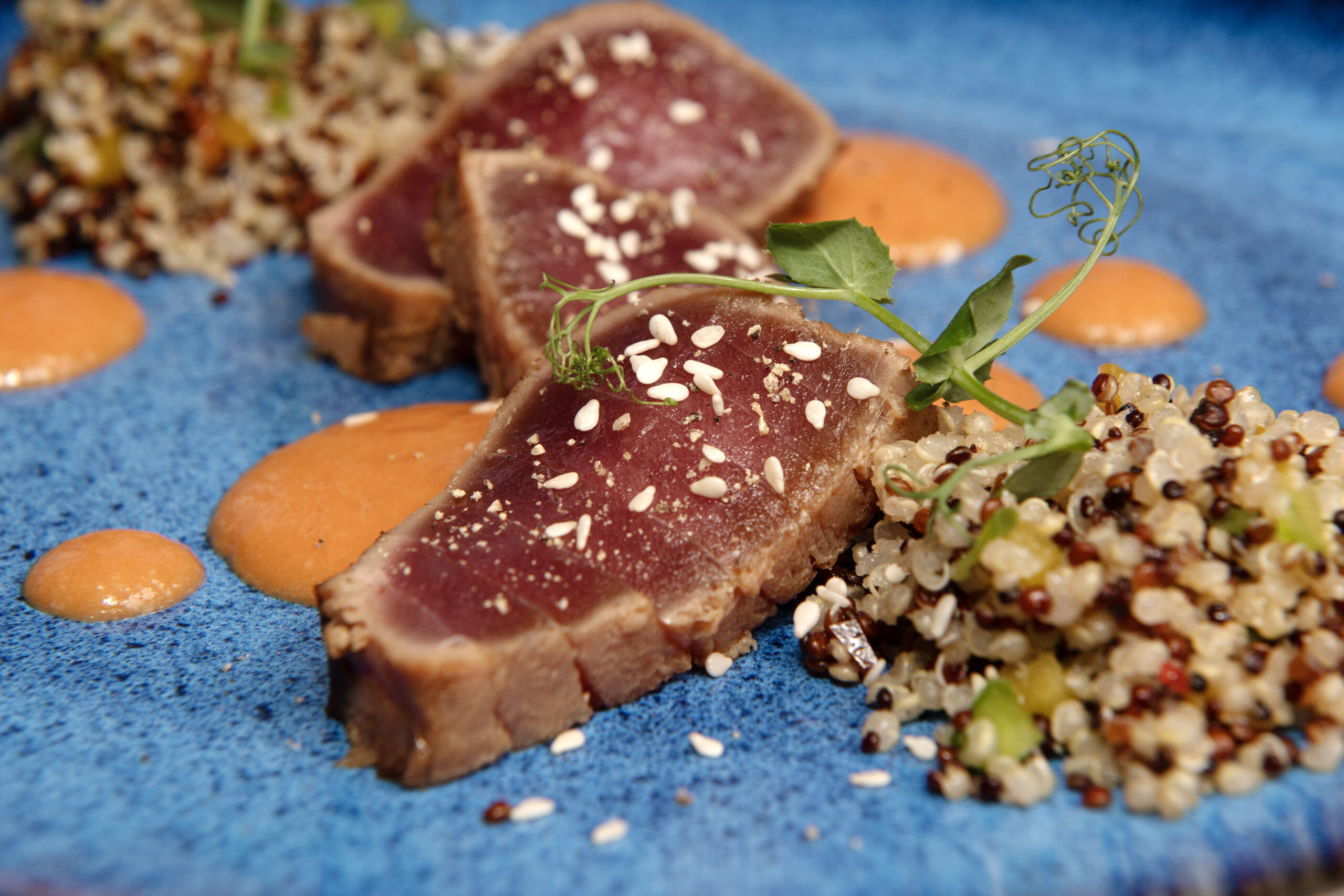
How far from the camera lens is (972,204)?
17.2 feet

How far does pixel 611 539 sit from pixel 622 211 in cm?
167

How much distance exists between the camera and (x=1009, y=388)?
12.7ft

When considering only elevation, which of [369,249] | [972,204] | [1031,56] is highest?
[1031,56]

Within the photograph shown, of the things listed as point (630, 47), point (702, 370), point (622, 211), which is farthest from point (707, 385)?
point (630, 47)

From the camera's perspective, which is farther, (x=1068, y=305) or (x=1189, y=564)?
(x=1068, y=305)

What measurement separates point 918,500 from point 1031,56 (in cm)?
491

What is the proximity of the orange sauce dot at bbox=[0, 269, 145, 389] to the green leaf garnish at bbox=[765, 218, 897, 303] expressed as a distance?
296cm

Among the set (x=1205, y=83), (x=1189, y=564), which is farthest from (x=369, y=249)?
(x=1205, y=83)

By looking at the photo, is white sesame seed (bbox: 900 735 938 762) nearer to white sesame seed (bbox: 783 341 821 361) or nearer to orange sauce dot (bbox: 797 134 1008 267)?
white sesame seed (bbox: 783 341 821 361)

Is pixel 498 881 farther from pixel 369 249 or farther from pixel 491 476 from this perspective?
pixel 369 249

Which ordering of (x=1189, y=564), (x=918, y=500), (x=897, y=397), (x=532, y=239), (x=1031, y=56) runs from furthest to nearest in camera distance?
(x=1031, y=56) → (x=532, y=239) → (x=897, y=397) → (x=918, y=500) → (x=1189, y=564)

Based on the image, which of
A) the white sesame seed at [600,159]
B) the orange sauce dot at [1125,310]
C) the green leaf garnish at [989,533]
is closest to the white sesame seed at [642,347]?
the green leaf garnish at [989,533]

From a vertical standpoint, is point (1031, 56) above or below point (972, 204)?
above

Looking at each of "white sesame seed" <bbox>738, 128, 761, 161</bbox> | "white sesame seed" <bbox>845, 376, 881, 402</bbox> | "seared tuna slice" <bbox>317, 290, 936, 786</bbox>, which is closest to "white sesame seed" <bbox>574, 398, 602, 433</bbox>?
"seared tuna slice" <bbox>317, 290, 936, 786</bbox>
